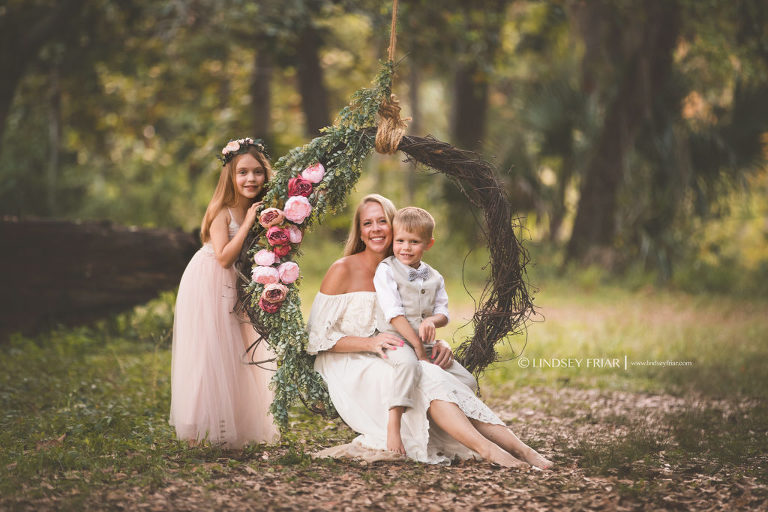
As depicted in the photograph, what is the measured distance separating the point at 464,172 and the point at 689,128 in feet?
30.2

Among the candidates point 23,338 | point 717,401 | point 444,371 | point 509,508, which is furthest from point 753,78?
point 23,338

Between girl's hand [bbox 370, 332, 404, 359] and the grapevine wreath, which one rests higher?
the grapevine wreath

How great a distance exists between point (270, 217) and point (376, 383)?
1.28m

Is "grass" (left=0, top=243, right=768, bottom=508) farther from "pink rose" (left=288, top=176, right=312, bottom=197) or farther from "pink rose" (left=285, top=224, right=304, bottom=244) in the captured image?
"pink rose" (left=288, top=176, right=312, bottom=197)

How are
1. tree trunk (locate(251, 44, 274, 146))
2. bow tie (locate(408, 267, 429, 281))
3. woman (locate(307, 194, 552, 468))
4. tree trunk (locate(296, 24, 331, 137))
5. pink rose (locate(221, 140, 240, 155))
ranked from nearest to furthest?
woman (locate(307, 194, 552, 468))
bow tie (locate(408, 267, 429, 281))
pink rose (locate(221, 140, 240, 155))
tree trunk (locate(296, 24, 331, 137))
tree trunk (locate(251, 44, 274, 146))

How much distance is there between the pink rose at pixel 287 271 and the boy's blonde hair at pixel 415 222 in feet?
2.40

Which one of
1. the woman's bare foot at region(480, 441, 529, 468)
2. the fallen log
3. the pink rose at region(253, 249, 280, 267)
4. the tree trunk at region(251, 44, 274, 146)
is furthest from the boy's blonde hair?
the tree trunk at region(251, 44, 274, 146)

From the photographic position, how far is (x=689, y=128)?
13227mm

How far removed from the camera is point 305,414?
661 centimetres

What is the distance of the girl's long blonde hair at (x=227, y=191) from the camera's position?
544 centimetres

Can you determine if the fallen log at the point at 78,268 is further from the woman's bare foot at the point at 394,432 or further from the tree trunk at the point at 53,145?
the tree trunk at the point at 53,145

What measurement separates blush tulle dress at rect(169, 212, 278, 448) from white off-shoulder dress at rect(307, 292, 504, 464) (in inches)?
21.4

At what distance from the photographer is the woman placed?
16.1 ft

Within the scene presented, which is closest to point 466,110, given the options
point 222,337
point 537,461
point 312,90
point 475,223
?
point 312,90
